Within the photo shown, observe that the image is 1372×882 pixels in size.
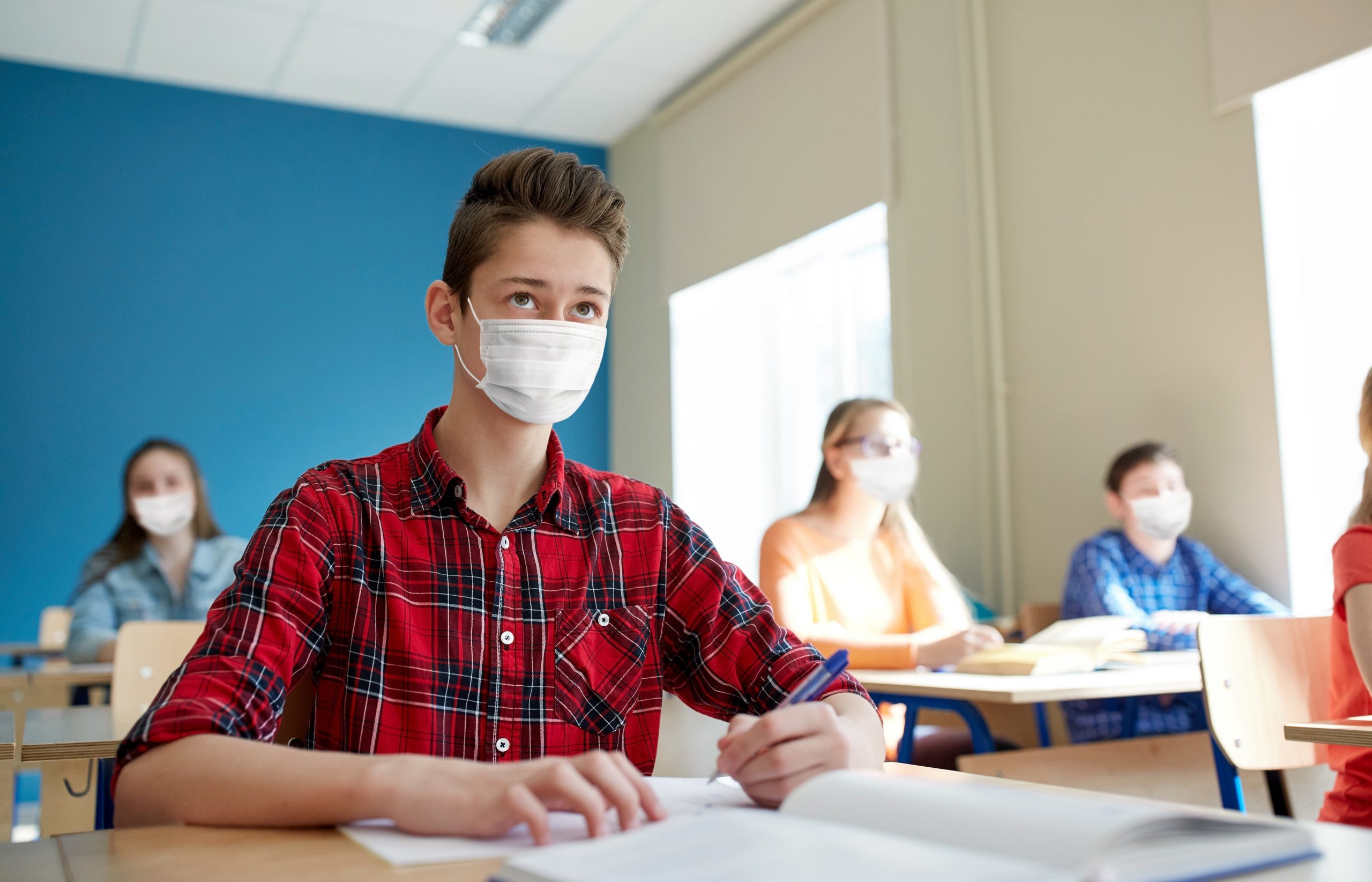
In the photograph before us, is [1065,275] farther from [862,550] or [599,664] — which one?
[599,664]

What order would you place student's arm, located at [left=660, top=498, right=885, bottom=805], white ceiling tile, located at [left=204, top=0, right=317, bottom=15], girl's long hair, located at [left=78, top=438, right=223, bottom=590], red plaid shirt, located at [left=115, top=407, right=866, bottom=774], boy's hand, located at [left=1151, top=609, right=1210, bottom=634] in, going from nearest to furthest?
red plaid shirt, located at [left=115, top=407, right=866, bottom=774]
student's arm, located at [left=660, top=498, right=885, bottom=805]
boy's hand, located at [left=1151, top=609, right=1210, bottom=634]
girl's long hair, located at [left=78, top=438, right=223, bottom=590]
white ceiling tile, located at [left=204, top=0, right=317, bottom=15]

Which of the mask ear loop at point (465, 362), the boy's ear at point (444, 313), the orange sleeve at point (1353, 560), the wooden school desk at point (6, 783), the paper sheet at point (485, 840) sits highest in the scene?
the boy's ear at point (444, 313)

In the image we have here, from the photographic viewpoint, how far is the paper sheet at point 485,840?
0.70 metres

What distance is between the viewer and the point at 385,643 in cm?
109

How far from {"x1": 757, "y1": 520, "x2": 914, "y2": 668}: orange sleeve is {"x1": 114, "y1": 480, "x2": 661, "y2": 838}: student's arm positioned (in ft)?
5.04

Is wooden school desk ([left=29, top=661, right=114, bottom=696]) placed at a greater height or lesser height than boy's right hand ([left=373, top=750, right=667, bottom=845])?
lesser

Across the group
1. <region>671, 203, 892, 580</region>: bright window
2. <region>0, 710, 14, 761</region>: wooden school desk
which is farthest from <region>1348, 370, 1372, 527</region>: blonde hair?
<region>671, 203, 892, 580</region>: bright window

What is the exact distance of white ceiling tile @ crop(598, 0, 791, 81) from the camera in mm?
4957

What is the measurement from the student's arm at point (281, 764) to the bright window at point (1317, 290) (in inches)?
115

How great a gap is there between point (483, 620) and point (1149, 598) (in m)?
2.68

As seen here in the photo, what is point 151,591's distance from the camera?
3.64 metres

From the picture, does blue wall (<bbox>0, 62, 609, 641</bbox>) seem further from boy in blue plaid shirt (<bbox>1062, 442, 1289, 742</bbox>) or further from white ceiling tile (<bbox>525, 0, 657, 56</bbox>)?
boy in blue plaid shirt (<bbox>1062, 442, 1289, 742</bbox>)

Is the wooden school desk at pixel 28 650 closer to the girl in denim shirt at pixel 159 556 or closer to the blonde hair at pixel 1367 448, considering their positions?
the girl in denim shirt at pixel 159 556

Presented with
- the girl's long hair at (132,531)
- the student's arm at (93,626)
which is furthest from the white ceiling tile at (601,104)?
the student's arm at (93,626)
